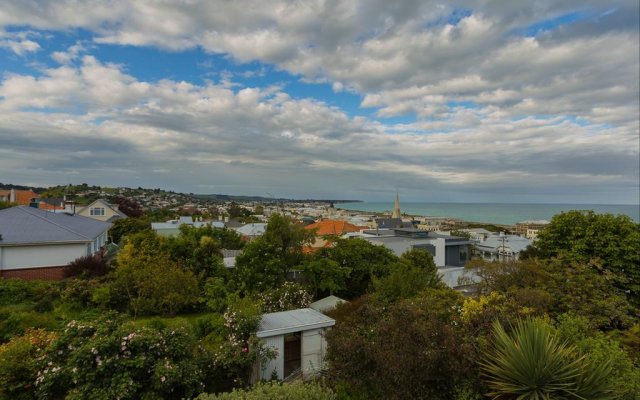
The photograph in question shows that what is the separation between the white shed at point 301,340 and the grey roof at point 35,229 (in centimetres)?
1576

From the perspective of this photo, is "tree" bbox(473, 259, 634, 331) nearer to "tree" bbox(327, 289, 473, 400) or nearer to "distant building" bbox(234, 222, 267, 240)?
"tree" bbox(327, 289, 473, 400)

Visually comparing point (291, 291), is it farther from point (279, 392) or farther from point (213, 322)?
point (279, 392)

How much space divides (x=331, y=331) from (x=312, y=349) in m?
2.91

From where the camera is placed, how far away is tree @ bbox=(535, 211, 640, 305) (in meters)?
17.5

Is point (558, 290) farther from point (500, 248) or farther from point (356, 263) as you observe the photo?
point (500, 248)

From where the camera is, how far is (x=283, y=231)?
60.8 ft

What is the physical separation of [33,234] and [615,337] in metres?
26.5

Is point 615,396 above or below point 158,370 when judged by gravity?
above

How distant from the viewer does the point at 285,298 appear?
14531 millimetres

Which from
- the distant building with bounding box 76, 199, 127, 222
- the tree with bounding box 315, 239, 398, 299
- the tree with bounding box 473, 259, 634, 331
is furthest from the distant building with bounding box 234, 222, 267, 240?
the tree with bounding box 473, 259, 634, 331

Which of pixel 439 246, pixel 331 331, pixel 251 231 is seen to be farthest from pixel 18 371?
pixel 251 231

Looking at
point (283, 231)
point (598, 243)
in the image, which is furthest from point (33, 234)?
point (598, 243)

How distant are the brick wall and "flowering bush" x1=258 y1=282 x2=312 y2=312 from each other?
472 inches

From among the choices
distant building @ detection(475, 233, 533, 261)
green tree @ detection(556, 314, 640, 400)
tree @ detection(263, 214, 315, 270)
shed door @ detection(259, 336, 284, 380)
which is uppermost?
tree @ detection(263, 214, 315, 270)
